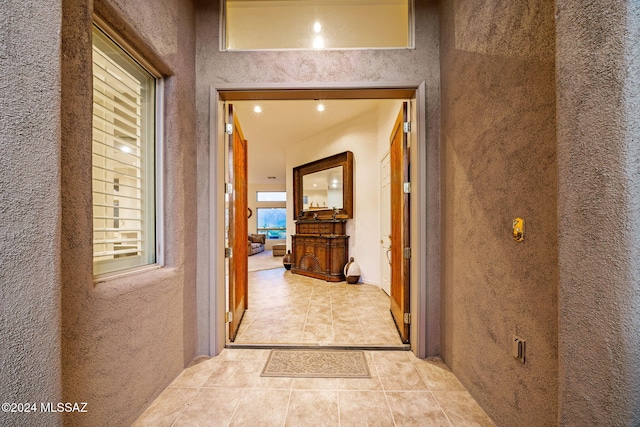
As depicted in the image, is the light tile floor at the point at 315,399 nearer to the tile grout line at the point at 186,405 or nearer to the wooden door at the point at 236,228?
the tile grout line at the point at 186,405

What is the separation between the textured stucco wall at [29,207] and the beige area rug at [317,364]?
4.11 ft

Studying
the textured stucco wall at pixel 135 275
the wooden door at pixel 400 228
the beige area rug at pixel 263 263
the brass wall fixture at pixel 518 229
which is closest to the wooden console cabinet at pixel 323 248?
the beige area rug at pixel 263 263

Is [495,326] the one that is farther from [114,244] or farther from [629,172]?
[114,244]

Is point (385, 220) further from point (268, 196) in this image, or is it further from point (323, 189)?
point (268, 196)

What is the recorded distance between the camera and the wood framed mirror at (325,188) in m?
4.66

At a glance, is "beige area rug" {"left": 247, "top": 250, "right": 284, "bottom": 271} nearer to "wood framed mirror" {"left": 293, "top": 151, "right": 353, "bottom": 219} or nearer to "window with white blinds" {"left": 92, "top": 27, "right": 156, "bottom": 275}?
"wood framed mirror" {"left": 293, "top": 151, "right": 353, "bottom": 219}

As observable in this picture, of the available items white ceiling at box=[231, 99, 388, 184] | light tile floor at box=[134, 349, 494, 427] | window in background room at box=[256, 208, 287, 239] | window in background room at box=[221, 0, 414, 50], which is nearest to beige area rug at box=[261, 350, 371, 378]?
light tile floor at box=[134, 349, 494, 427]

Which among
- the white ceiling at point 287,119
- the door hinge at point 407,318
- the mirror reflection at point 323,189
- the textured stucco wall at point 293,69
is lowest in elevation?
the door hinge at point 407,318

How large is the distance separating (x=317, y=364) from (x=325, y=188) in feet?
11.8

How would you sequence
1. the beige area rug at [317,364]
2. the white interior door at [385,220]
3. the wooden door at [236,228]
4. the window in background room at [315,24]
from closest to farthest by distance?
the beige area rug at [317,364] → the window in background room at [315,24] → the wooden door at [236,228] → the white interior door at [385,220]

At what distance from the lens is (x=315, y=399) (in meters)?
1.53

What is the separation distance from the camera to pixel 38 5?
809mm

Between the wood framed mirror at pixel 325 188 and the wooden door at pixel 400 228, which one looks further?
the wood framed mirror at pixel 325 188

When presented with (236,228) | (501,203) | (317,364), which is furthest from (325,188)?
(501,203)
